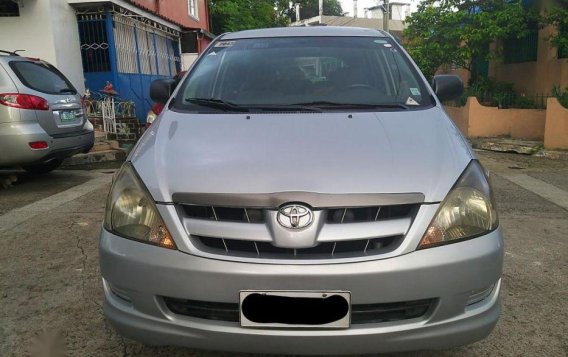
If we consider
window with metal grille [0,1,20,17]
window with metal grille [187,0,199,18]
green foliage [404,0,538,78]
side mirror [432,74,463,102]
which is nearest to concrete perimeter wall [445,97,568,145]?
green foliage [404,0,538,78]

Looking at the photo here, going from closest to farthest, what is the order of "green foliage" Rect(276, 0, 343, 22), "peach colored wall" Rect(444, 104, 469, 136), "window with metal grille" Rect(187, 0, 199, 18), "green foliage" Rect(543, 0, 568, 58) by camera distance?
"green foliage" Rect(543, 0, 568, 58) → "peach colored wall" Rect(444, 104, 469, 136) → "window with metal grille" Rect(187, 0, 199, 18) → "green foliage" Rect(276, 0, 343, 22)

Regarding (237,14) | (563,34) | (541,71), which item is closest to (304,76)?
(563,34)

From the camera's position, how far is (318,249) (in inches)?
71.3

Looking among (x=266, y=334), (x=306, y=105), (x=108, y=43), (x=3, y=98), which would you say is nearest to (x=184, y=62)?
(x=108, y=43)

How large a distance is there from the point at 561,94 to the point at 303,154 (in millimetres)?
9093

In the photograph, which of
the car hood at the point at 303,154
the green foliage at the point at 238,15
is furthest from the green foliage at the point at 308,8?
the car hood at the point at 303,154

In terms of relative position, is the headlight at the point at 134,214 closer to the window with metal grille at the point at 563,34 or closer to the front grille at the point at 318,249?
the front grille at the point at 318,249

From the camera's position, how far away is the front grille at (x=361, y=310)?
1.80m

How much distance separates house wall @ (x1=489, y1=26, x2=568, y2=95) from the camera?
9734 millimetres

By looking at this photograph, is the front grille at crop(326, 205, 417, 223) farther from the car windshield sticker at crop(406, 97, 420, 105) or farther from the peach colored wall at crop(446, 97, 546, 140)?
the peach colored wall at crop(446, 97, 546, 140)

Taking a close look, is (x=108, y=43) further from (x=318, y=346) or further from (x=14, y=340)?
(x=318, y=346)

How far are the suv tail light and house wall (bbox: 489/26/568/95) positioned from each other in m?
8.82

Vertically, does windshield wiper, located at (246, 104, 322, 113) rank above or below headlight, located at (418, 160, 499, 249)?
above

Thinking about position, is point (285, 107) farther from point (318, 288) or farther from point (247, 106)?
point (318, 288)
